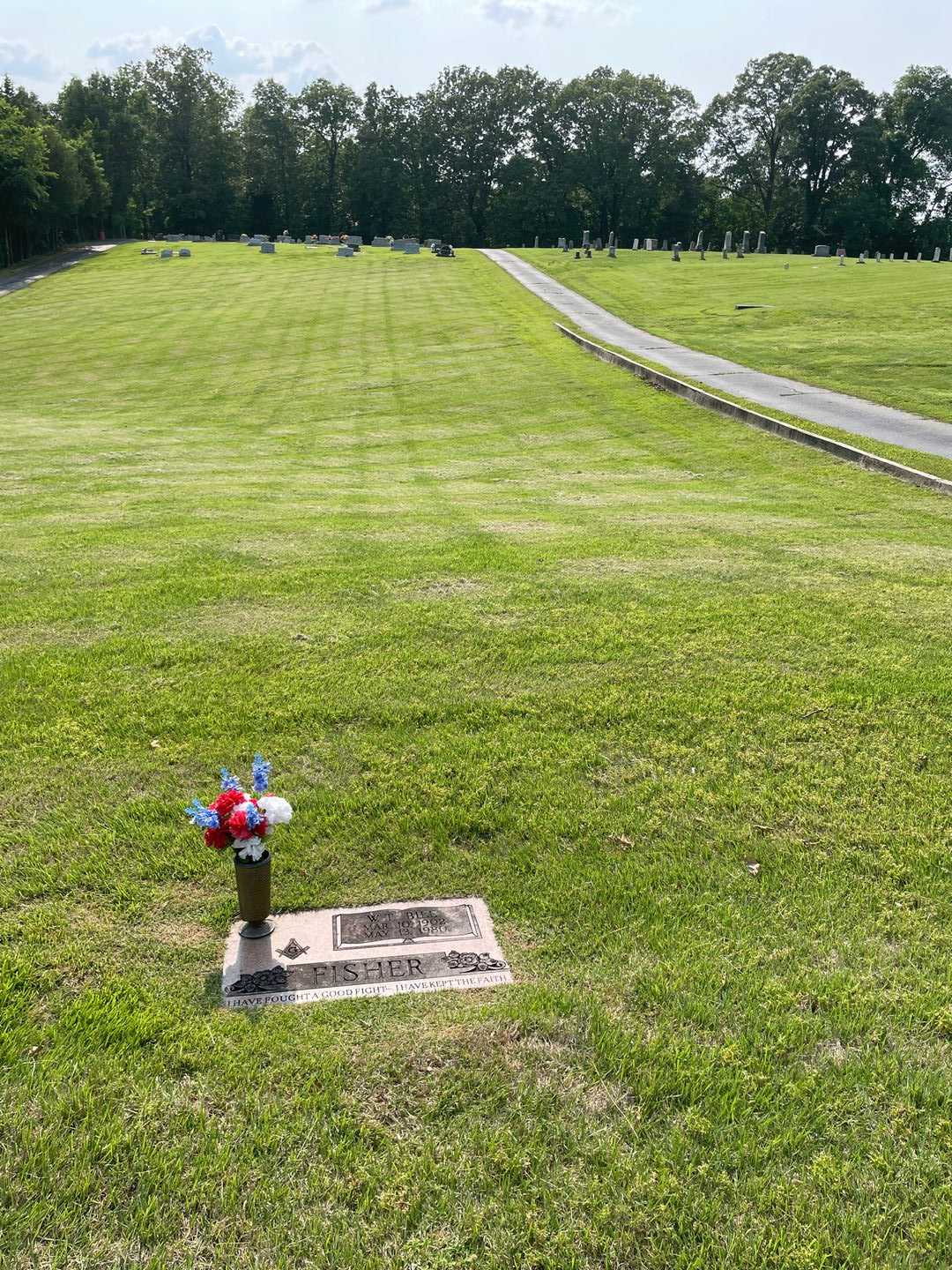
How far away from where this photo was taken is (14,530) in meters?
10.4

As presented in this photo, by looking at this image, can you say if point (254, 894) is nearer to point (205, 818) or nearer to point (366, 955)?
point (205, 818)

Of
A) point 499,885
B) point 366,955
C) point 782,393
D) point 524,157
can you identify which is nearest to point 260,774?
point 366,955

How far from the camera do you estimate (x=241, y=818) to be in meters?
3.67

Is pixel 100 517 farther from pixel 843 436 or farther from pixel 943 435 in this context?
pixel 943 435

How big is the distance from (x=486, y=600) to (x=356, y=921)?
4.11 metres

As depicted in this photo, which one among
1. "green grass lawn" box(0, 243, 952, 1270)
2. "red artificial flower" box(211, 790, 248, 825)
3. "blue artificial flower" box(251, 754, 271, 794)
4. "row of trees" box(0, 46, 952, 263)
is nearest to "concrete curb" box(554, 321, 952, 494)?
"green grass lawn" box(0, 243, 952, 1270)

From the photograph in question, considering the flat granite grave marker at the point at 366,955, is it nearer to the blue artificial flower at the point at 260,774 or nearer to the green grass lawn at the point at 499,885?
the green grass lawn at the point at 499,885

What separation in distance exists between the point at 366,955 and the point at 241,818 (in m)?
0.80

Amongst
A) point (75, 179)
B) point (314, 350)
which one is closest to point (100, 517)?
point (314, 350)

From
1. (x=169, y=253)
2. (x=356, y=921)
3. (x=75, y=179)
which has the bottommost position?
(x=356, y=921)

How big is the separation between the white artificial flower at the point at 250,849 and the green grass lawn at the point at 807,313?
19.3 metres

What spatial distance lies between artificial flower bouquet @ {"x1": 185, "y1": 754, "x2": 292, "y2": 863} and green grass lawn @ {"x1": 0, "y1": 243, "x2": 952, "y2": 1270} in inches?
18.6

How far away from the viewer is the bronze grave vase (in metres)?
3.70

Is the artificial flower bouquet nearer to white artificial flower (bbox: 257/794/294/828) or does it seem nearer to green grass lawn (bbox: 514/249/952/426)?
white artificial flower (bbox: 257/794/294/828)
